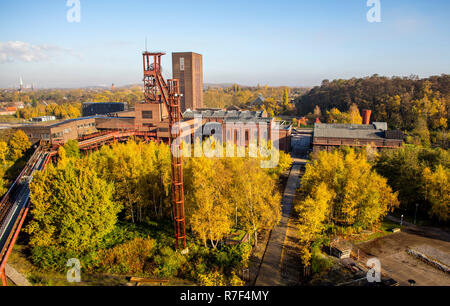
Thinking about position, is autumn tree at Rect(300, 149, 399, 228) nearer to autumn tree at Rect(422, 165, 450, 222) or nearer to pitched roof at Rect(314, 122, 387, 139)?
autumn tree at Rect(422, 165, 450, 222)

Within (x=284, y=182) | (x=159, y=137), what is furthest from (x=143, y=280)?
(x=159, y=137)

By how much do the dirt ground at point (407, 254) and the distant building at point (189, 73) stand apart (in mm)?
55308

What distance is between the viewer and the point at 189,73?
6831cm

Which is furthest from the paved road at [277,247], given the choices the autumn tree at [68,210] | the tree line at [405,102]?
the tree line at [405,102]

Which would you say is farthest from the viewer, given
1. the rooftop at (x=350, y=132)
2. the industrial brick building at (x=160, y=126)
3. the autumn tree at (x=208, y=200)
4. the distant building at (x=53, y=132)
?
the industrial brick building at (x=160, y=126)

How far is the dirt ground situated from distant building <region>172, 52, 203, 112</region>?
55308mm

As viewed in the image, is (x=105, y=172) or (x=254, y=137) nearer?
(x=105, y=172)

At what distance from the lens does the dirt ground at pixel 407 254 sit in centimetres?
1706

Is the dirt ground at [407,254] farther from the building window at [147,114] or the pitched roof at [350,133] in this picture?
the building window at [147,114]

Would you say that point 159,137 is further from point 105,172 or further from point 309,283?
point 309,283

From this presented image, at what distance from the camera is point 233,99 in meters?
126

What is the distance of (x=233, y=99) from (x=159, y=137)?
86295 mm
